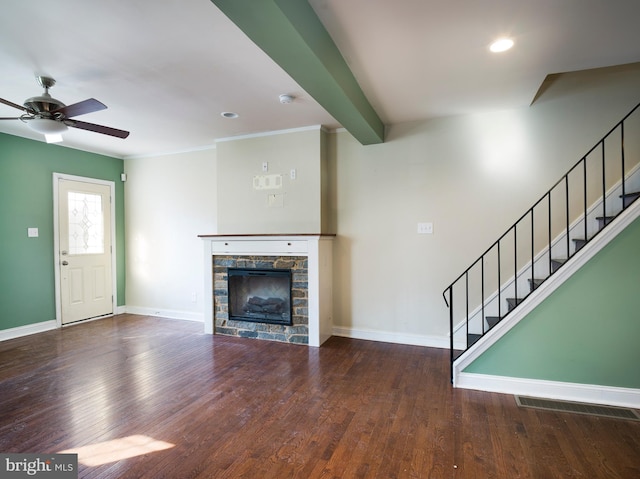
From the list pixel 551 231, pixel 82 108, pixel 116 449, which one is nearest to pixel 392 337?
pixel 551 231

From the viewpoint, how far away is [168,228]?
5195mm

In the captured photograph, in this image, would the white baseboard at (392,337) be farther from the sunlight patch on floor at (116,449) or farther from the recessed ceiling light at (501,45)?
the recessed ceiling light at (501,45)

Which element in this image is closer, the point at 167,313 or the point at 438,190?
the point at 438,190

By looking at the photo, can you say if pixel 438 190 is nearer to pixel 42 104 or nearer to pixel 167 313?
pixel 42 104

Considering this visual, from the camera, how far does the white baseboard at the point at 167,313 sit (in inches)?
197

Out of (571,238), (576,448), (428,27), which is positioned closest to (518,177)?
(571,238)

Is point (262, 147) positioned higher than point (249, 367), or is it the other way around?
point (262, 147)

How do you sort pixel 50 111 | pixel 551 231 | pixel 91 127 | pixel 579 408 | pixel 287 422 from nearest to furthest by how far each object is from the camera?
pixel 287 422 < pixel 579 408 < pixel 50 111 < pixel 91 127 < pixel 551 231

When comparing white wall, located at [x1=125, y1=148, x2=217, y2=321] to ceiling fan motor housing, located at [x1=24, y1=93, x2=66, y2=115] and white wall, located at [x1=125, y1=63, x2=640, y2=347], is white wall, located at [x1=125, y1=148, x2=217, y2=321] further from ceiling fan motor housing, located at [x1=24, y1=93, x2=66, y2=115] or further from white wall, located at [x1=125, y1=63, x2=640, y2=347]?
ceiling fan motor housing, located at [x1=24, y1=93, x2=66, y2=115]

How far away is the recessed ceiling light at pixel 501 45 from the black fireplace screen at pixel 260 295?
296cm

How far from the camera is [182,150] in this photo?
503 centimetres

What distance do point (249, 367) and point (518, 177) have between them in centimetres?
Answer: 348

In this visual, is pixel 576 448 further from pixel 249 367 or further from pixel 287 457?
pixel 249 367

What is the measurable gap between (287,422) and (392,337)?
2.04 meters
